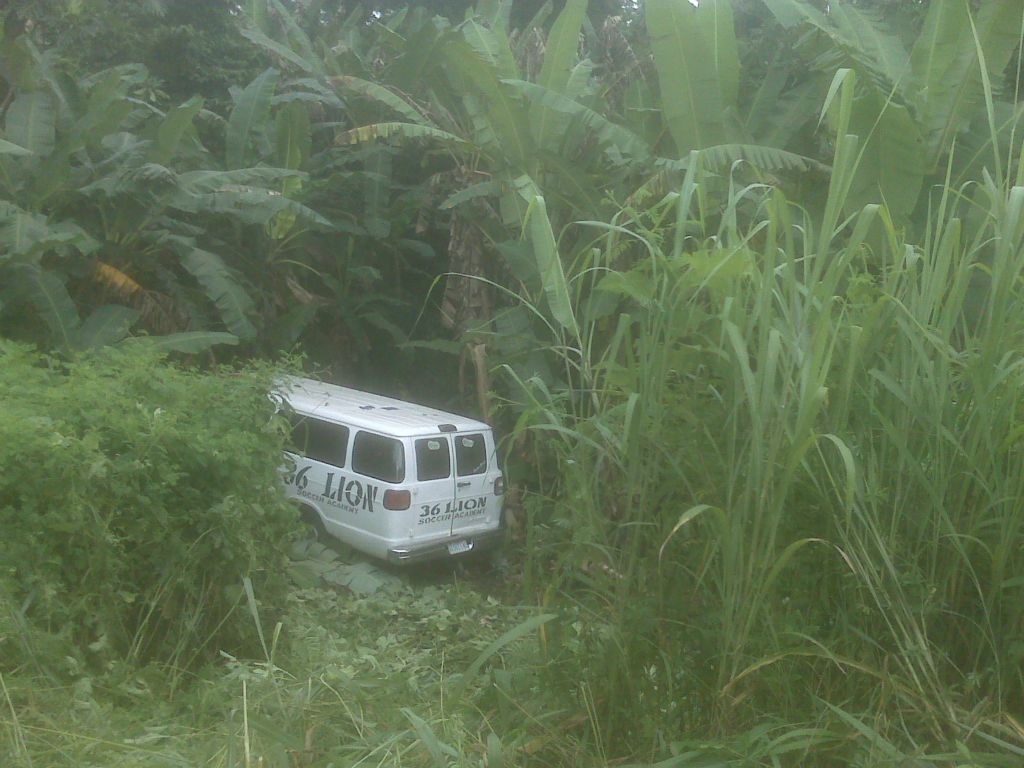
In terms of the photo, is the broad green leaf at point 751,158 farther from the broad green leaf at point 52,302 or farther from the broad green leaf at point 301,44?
the broad green leaf at point 301,44

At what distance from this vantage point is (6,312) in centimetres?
898

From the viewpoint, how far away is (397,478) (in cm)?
→ 910

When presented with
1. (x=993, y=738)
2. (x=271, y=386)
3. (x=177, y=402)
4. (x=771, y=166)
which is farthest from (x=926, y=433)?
(x=771, y=166)

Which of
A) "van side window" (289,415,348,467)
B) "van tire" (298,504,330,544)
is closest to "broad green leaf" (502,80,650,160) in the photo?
"van side window" (289,415,348,467)

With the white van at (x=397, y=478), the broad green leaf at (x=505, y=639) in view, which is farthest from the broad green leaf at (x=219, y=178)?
the broad green leaf at (x=505, y=639)

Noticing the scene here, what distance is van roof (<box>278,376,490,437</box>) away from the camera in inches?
367

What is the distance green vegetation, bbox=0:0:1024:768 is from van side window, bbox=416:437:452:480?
3.07 ft

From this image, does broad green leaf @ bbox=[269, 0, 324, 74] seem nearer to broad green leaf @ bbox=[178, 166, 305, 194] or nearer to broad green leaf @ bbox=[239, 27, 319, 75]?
broad green leaf @ bbox=[239, 27, 319, 75]

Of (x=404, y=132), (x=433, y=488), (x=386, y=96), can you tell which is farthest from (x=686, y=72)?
(x=433, y=488)

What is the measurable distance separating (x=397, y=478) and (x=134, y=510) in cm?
450

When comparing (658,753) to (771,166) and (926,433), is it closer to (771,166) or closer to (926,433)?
(926,433)

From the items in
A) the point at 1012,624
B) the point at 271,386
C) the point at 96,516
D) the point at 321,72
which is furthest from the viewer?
the point at 321,72

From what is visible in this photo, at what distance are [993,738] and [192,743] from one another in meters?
2.40

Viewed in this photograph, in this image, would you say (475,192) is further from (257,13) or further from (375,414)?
(257,13)
